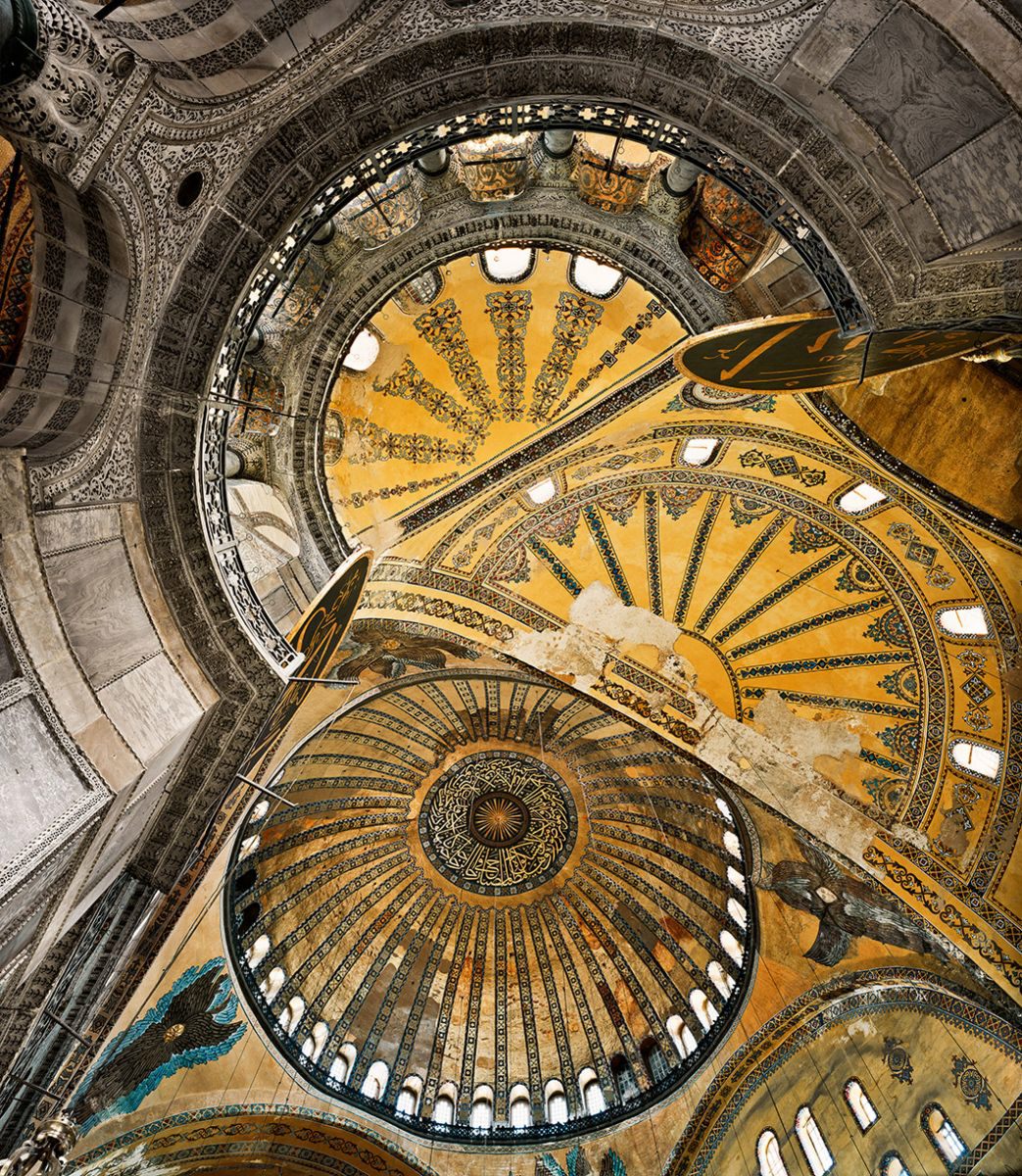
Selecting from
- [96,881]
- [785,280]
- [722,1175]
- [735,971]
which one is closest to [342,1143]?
[722,1175]

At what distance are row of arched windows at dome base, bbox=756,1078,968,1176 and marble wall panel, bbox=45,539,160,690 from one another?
9.40 metres

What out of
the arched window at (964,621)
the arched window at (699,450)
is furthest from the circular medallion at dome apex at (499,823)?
the arched window at (964,621)

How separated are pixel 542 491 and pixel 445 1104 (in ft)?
33.6

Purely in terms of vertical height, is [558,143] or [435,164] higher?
[558,143]

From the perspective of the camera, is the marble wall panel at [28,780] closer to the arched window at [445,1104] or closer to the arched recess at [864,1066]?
the arched recess at [864,1066]

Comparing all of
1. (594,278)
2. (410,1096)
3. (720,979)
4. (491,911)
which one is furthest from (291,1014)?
(594,278)

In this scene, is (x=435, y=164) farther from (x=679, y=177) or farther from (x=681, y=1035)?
(x=681, y=1035)

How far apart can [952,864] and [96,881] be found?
7.69 meters

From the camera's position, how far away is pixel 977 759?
21.8 ft

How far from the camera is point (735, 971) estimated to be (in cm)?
979

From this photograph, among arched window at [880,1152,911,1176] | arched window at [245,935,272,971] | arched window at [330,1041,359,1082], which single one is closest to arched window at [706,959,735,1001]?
arched window at [880,1152,911,1176]

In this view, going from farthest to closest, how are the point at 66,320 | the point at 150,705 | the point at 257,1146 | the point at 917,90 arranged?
1. the point at 257,1146
2. the point at 150,705
3. the point at 66,320
4. the point at 917,90

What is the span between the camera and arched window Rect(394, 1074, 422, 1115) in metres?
10.5

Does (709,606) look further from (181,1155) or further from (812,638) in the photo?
(181,1155)
